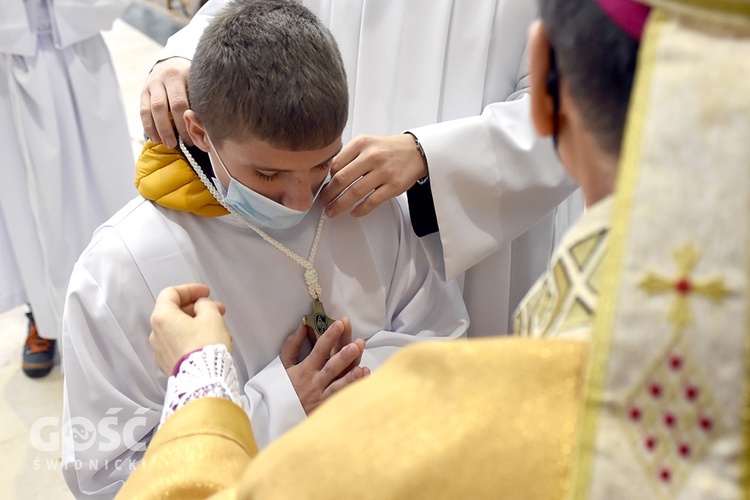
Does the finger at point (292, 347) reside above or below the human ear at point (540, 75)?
below

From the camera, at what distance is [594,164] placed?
0.83 metres

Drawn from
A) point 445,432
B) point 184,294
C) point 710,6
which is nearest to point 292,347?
point 184,294

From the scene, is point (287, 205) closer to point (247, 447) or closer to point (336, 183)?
point (336, 183)

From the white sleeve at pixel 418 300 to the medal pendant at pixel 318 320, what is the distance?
185mm

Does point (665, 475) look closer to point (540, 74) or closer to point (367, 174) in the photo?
point (540, 74)

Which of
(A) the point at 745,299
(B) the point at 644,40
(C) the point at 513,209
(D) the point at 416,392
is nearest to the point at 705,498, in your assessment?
(A) the point at 745,299

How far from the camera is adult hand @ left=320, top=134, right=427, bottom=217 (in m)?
1.80

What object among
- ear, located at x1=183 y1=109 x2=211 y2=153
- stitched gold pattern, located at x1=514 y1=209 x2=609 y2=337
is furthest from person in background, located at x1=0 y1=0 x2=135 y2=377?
stitched gold pattern, located at x1=514 y1=209 x2=609 y2=337

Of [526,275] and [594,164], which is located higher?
[594,164]

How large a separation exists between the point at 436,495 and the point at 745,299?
0.33m

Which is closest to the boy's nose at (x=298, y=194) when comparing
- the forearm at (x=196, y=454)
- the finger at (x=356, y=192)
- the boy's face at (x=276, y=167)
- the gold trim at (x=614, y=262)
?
the boy's face at (x=276, y=167)

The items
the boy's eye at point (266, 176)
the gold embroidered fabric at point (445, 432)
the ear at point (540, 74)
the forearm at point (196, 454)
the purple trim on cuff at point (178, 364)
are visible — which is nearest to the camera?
the gold embroidered fabric at point (445, 432)

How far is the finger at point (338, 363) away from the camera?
68.0 inches

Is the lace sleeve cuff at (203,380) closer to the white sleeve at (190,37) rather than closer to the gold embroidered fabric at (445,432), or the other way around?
the gold embroidered fabric at (445,432)
